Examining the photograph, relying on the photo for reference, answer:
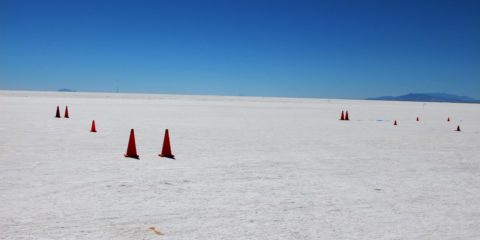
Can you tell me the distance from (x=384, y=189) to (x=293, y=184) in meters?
1.22

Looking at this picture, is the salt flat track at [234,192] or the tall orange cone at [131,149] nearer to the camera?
the salt flat track at [234,192]

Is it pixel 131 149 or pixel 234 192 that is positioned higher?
pixel 131 149

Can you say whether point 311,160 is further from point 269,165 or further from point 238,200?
point 238,200

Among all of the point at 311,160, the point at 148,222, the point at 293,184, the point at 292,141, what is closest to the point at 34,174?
the point at 148,222

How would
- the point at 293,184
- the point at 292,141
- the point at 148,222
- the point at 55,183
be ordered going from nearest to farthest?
the point at 148,222
the point at 55,183
the point at 293,184
the point at 292,141

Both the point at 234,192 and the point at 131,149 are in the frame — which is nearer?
Answer: the point at 234,192

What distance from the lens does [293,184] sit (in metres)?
6.66

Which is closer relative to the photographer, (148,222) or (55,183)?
(148,222)

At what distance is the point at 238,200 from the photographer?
5.63m

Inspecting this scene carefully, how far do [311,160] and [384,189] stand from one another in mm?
2619

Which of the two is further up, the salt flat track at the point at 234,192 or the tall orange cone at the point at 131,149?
the tall orange cone at the point at 131,149

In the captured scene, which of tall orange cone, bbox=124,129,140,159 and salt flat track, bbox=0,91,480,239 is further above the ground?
tall orange cone, bbox=124,129,140,159

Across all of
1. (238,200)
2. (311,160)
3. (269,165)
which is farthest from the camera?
(311,160)

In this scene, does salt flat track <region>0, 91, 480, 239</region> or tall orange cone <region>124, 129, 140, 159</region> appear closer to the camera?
salt flat track <region>0, 91, 480, 239</region>
